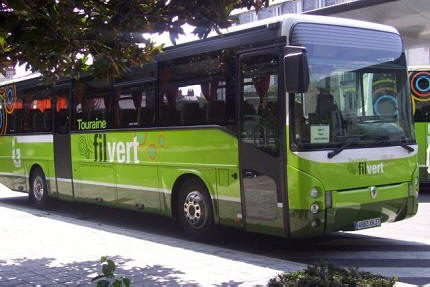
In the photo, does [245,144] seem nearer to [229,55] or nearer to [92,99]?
[229,55]

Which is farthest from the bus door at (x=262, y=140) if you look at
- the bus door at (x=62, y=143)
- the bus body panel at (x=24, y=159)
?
the bus body panel at (x=24, y=159)

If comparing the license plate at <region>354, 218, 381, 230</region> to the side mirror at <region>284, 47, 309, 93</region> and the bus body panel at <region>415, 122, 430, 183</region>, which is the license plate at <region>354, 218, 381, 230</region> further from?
the bus body panel at <region>415, 122, 430, 183</region>

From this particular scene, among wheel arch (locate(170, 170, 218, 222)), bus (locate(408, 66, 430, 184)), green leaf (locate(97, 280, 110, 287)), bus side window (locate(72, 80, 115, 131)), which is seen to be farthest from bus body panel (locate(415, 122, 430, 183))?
green leaf (locate(97, 280, 110, 287))

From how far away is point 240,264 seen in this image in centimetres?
700

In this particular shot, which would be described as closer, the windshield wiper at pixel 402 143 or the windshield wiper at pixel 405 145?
the windshield wiper at pixel 402 143

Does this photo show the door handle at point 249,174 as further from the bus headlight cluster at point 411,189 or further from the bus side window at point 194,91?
the bus headlight cluster at point 411,189

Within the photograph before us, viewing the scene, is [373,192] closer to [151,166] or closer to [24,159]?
[151,166]

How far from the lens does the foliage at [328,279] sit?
172 inches

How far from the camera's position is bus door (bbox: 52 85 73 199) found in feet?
39.1

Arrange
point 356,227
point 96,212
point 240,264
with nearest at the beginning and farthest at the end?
point 240,264
point 356,227
point 96,212

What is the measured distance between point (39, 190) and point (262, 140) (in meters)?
7.30

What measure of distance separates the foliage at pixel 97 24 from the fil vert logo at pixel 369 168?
325 centimetres

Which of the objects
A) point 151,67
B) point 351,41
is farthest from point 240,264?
point 151,67

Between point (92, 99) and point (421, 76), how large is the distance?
7.98m
